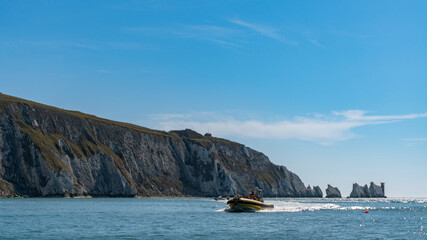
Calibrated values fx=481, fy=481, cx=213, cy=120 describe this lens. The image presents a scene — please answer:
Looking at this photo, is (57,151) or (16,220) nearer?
(16,220)

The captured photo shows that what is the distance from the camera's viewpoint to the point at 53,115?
199 meters

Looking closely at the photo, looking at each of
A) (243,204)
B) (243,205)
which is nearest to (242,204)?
(243,204)

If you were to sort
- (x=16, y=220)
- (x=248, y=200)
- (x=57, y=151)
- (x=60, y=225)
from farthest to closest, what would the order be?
(x=57, y=151) → (x=248, y=200) → (x=16, y=220) → (x=60, y=225)

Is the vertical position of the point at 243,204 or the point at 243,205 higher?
the point at 243,204

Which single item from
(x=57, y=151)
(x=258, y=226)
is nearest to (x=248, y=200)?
(x=258, y=226)

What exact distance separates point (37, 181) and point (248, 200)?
A: 9426cm

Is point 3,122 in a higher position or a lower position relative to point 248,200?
higher

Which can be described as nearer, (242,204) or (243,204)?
(242,204)

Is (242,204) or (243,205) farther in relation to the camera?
(243,205)

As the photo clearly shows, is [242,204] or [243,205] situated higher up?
[242,204]

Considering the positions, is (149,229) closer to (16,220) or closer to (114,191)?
(16,220)

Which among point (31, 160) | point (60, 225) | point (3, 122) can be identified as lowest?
point (60, 225)

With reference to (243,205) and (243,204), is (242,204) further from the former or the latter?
(243,205)

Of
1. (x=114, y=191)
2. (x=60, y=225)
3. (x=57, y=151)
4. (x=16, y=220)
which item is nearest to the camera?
(x=60, y=225)
